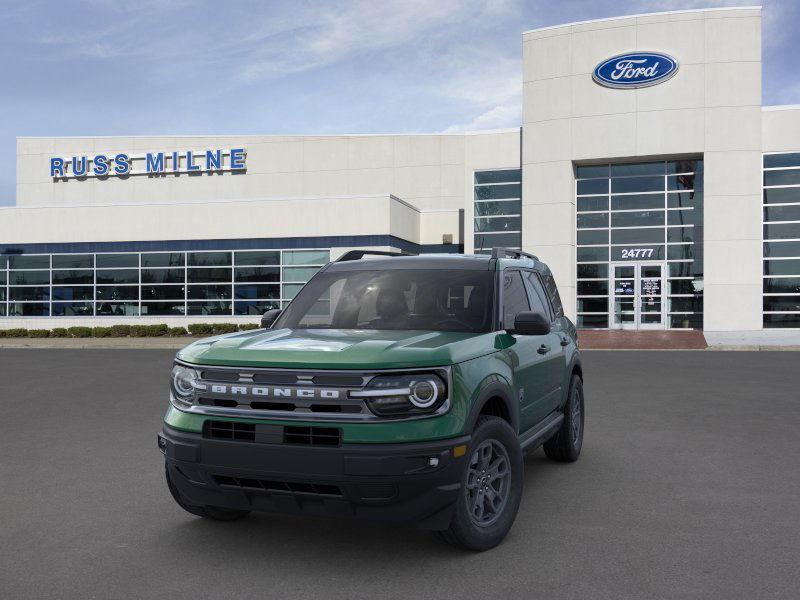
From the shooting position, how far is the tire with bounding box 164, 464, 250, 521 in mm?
5076

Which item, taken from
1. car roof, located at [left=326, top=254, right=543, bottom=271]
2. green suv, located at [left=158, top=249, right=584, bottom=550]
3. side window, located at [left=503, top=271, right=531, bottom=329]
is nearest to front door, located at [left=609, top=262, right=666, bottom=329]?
side window, located at [left=503, top=271, right=531, bottom=329]

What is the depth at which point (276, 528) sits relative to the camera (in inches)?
211

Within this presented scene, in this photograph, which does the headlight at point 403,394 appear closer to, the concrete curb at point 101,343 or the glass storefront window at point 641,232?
the concrete curb at point 101,343

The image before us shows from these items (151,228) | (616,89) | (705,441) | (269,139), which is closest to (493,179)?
(616,89)

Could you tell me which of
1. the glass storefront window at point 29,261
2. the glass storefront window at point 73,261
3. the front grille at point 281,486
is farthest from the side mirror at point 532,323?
the glass storefront window at point 29,261

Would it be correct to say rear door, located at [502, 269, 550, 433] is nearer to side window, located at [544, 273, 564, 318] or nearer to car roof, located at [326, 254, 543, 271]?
car roof, located at [326, 254, 543, 271]

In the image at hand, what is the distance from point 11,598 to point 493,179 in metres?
32.9

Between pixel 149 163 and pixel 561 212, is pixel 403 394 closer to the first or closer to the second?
pixel 561 212

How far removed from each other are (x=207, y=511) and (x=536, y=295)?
338 centimetres

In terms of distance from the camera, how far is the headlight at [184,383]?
4.81 metres

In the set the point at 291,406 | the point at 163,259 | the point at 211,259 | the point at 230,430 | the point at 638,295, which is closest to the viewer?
the point at 291,406

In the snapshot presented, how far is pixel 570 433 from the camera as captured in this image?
291 inches

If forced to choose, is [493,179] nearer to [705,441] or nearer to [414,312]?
[705,441]

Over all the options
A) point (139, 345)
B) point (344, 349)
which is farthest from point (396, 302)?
point (139, 345)
